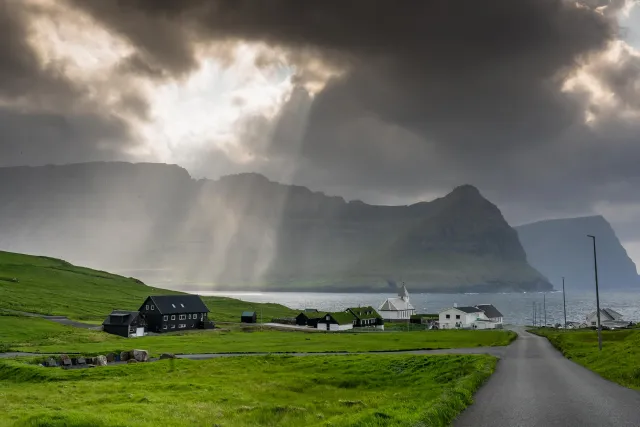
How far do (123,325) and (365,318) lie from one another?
273 feet

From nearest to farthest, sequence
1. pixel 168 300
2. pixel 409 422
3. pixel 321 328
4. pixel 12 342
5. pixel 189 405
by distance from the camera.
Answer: pixel 409 422, pixel 189 405, pixel 12 342, pixel 168 300, pixel 321 328

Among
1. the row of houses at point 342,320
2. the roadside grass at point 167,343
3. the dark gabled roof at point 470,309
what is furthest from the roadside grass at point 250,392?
the dark gabled roof at point 470,309

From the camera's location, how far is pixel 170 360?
65500 mm

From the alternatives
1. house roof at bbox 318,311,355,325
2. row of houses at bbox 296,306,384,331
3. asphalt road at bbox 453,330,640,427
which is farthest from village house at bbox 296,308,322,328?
asphalt road at bbox 453,330,640,427

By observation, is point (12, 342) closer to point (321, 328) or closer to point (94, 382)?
point (94, 382)

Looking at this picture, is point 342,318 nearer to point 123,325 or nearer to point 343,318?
point 343,318

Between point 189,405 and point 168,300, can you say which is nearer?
point 189,405

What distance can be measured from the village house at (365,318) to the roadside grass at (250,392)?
367 ft

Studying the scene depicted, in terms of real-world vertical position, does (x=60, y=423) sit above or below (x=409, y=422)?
below

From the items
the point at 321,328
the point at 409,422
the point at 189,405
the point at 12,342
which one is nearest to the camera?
the point at 409,422

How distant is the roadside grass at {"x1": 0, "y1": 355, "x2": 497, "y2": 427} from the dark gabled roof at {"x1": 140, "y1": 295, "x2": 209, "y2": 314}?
265 ft

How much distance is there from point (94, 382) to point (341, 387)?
24621 mm

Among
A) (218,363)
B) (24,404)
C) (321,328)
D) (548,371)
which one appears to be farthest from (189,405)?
(321,328)

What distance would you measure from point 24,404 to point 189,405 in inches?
505
